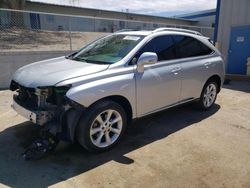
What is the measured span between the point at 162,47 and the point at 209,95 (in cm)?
191

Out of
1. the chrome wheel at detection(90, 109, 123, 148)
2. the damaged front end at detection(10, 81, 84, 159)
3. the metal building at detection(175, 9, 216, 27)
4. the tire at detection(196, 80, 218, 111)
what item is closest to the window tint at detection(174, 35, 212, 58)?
the tire at detection(196, 80, 218, 111)

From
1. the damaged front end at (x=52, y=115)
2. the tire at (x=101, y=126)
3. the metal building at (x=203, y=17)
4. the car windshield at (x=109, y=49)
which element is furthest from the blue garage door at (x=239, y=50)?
the metal building at (x=203, y=17)

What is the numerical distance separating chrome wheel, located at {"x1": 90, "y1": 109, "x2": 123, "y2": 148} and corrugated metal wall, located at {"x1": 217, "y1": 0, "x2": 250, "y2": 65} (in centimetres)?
819

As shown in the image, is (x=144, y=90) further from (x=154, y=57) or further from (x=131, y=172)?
(x=131, y=172)

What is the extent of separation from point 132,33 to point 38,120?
7.67 ft

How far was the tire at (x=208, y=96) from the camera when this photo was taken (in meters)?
5.61

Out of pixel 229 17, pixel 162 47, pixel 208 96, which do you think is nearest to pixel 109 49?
pixel 162 47

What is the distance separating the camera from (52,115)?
345 centimetres

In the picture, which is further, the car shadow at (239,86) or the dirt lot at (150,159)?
Answer: the car shadow at (239,86)

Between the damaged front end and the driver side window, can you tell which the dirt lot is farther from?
the driver side window

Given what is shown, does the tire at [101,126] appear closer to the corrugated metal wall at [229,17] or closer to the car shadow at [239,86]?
the car shadow at [239,86]

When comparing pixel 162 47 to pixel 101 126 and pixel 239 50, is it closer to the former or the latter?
pixel 101 126

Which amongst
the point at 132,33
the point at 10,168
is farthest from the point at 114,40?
the point at 10,168

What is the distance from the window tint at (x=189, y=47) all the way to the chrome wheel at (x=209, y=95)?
76cm
